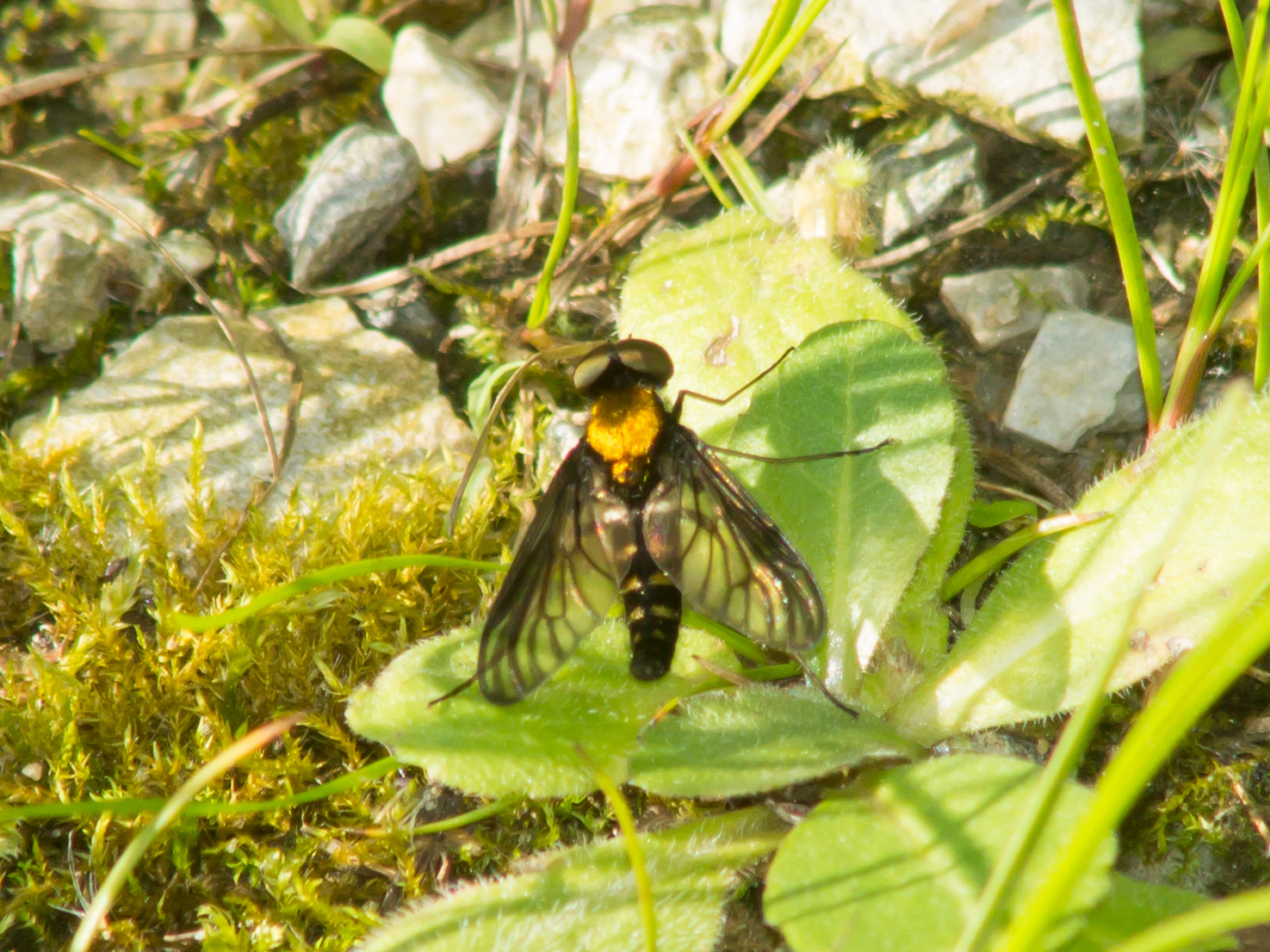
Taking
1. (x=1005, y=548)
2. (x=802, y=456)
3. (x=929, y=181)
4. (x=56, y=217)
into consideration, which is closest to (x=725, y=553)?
(x=802, y=456)

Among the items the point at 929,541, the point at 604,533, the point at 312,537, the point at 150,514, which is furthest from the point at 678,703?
the point at 150,514

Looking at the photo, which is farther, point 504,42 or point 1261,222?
point 504,42

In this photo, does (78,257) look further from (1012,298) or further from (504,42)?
(1012,298)

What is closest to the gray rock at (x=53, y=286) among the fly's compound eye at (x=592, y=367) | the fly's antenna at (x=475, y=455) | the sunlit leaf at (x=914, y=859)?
the fly's antenna at (x=475, y=455)

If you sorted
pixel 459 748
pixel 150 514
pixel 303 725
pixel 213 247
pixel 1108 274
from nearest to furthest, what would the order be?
pixel 459 748 → pixel 303 725 → pixel 150 514 → pixel 1108 274 → pixel 213 247

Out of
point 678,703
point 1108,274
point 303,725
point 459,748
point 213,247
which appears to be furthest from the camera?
point 213,247

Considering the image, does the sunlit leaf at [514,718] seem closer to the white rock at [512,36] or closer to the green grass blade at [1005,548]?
the green grass blade at [1005,548]

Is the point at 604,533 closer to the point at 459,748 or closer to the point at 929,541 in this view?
the point at 459,748
